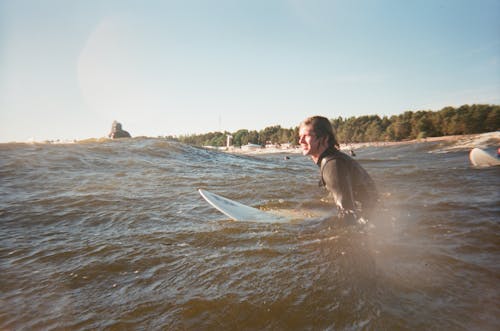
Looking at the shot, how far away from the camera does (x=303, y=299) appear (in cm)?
211

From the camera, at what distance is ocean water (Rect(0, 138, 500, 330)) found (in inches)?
76.0

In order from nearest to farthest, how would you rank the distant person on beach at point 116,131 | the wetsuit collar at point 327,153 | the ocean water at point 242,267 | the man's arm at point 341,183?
the ocean water at point 242,267, the man's arm at point 341,183, the wetsuit collar at point 327,153, the distant person on beach at point 116,131

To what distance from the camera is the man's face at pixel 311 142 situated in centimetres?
360

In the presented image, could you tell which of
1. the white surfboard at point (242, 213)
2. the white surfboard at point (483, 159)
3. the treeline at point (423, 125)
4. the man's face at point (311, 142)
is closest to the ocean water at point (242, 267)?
the white surfboard at point (242, 213)

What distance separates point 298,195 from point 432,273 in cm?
480

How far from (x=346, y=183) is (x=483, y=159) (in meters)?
13.6

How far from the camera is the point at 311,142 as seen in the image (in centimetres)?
363

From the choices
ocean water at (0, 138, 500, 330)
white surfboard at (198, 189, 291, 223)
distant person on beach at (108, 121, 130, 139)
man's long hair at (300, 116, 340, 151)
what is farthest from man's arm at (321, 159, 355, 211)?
distant person on beach at (108, 121, 130, 139)

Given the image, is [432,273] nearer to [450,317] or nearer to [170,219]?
[450,317]

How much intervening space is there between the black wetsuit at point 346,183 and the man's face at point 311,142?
0.11 meters

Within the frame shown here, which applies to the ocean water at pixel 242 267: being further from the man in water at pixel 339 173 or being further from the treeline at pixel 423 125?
the treeline at pixel 423 125

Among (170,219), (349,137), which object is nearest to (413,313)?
(170,219)

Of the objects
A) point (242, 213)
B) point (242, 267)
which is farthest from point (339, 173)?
point (242, 213)

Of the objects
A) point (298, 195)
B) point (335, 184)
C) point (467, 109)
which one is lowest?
point (298, 195)
